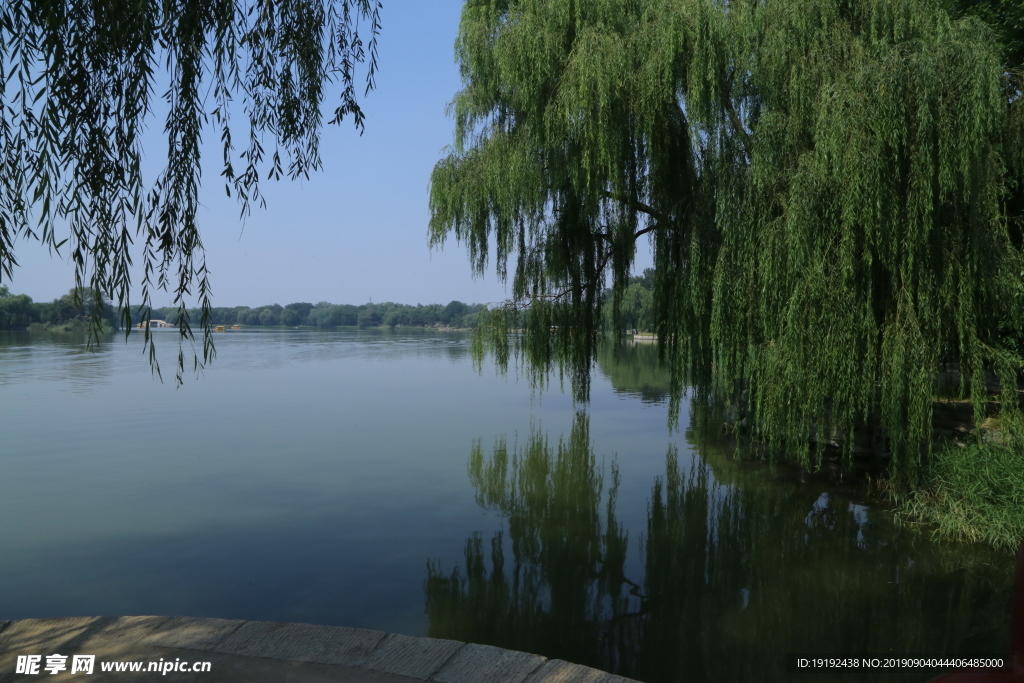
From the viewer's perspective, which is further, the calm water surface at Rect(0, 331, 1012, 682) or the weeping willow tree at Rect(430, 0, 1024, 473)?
the weeping willow tree at Rect(430, 0, 1024, 473)

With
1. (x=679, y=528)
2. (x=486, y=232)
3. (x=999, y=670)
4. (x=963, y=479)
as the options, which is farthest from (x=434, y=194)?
(x=999, y=670)

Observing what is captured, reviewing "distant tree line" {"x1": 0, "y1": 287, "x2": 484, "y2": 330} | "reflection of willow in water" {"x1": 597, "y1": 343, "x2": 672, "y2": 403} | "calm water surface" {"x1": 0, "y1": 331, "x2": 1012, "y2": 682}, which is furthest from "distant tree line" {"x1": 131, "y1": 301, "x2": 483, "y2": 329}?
"calm water surface" {"x1": 0, "y1": 331, "x2": 1012, "y2": 682}

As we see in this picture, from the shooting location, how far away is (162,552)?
20.5 feet

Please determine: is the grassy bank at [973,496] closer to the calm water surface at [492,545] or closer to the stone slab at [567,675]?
the calm water surface at [492,545]

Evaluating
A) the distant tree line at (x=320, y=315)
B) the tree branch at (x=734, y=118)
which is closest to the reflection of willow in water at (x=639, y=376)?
the tree branch at (x=734, y=118)

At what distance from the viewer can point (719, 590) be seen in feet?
18.4

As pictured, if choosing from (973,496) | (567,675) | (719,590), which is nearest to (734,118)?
(973,496)

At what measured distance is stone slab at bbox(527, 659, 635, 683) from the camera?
2.94 meters

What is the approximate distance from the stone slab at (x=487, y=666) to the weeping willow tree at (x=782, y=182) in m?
4.48

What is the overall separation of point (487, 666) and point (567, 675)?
30 centimetres

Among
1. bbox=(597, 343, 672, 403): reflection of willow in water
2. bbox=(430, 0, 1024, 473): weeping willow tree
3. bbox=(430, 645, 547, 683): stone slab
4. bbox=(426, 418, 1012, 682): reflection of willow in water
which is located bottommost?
bbox=(426, 418, 1012, 682): reflection of willow in water

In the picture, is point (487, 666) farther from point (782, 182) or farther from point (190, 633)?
point (782, 182)

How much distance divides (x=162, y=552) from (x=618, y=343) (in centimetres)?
602

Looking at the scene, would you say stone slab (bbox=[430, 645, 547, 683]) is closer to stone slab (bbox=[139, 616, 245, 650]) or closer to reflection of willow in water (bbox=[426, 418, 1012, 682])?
stone slab (bbox=[139, 616, 245, 650])
